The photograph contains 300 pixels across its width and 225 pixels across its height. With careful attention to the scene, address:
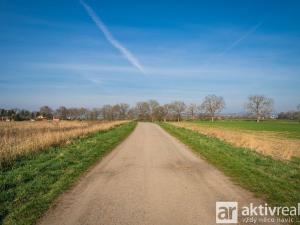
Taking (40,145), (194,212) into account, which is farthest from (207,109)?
(194,212)

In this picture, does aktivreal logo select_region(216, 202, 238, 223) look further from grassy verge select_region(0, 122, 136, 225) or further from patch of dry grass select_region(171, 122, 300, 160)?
patch of dry grass select_region(171, 122, 300, 160)

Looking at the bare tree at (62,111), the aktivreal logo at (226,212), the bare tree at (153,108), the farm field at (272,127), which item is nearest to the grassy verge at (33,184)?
the aktivreal logo at (226,212)

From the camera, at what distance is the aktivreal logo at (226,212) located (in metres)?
5.89

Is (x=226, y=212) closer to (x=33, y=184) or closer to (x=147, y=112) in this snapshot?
(x=33, y=184)

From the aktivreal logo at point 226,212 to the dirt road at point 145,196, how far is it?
142mm

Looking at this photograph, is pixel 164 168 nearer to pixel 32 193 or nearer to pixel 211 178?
pixel 211 178

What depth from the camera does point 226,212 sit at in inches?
247

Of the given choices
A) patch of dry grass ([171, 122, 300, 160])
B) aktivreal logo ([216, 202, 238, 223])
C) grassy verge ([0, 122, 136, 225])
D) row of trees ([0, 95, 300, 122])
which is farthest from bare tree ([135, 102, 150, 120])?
aktivreal logo ([216, 202, 238, 223])

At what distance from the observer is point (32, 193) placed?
749cm

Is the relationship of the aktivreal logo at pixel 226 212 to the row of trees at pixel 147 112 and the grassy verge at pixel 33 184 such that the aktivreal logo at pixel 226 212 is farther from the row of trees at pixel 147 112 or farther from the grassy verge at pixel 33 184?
the row of trees at pixel 147 112

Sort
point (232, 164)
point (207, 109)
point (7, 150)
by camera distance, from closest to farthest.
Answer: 1. point (232, 164)
2. point (7, 150)
3. point (207, 109)

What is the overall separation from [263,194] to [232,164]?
506 cm

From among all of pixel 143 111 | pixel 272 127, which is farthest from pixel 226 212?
pixel 143 111

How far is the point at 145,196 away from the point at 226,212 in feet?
7.05
